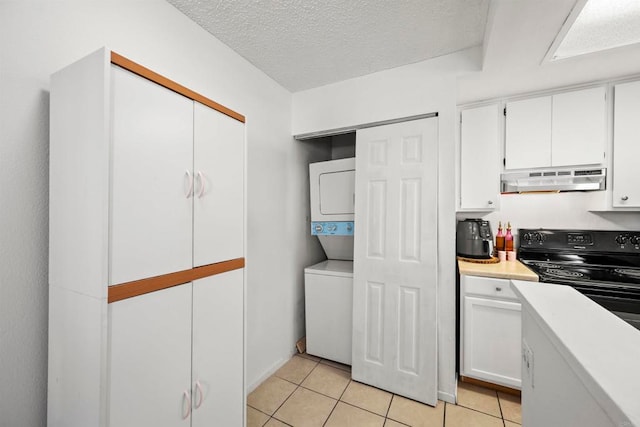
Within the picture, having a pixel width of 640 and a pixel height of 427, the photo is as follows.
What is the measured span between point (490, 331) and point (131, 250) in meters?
2.30

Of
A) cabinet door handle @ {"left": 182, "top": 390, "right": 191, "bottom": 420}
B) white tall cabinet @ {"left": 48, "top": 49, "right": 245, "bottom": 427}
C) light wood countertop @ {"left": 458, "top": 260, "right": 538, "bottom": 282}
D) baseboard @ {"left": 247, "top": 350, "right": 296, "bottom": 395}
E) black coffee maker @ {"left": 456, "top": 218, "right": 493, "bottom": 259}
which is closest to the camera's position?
white tall cabinet @ {"left": 48, "top": 49, "right": 245, "bottom": 427}

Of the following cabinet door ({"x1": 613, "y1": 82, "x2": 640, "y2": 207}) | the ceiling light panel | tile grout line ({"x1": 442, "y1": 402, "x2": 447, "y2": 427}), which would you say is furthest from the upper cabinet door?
cabinet door ({"x1": 613, "y1": 82, "x2": 640, "y2": 207})

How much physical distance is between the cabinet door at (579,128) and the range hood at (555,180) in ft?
0.25

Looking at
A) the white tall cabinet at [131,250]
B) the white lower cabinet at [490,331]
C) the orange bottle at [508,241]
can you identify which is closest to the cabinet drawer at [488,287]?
the white lower cabinet at [490,331]

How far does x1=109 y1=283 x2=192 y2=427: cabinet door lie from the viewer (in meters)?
0.95

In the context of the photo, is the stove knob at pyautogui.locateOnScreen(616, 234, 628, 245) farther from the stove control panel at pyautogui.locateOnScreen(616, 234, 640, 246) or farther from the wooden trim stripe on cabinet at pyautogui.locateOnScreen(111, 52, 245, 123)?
the wooden trim stripe on cabinet at pyautogui.locateOnScreen(111, 52, 245, 123)

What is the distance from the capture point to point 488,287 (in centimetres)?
195

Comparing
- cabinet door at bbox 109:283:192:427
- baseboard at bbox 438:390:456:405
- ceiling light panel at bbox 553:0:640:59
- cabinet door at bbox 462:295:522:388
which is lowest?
baseboard at bbox 438:390:456:405

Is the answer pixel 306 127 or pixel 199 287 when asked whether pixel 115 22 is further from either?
pixel 306 127

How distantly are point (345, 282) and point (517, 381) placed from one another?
4.56 feet

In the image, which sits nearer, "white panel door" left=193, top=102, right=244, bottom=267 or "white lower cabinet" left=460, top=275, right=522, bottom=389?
"white panel door" left=193, top=102, right=244, bottom=267

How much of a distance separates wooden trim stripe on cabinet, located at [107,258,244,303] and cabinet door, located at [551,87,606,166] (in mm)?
2622

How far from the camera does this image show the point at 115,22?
1.30 metres

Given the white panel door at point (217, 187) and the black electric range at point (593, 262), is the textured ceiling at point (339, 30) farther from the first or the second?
the black electric range at point (593, 262)
